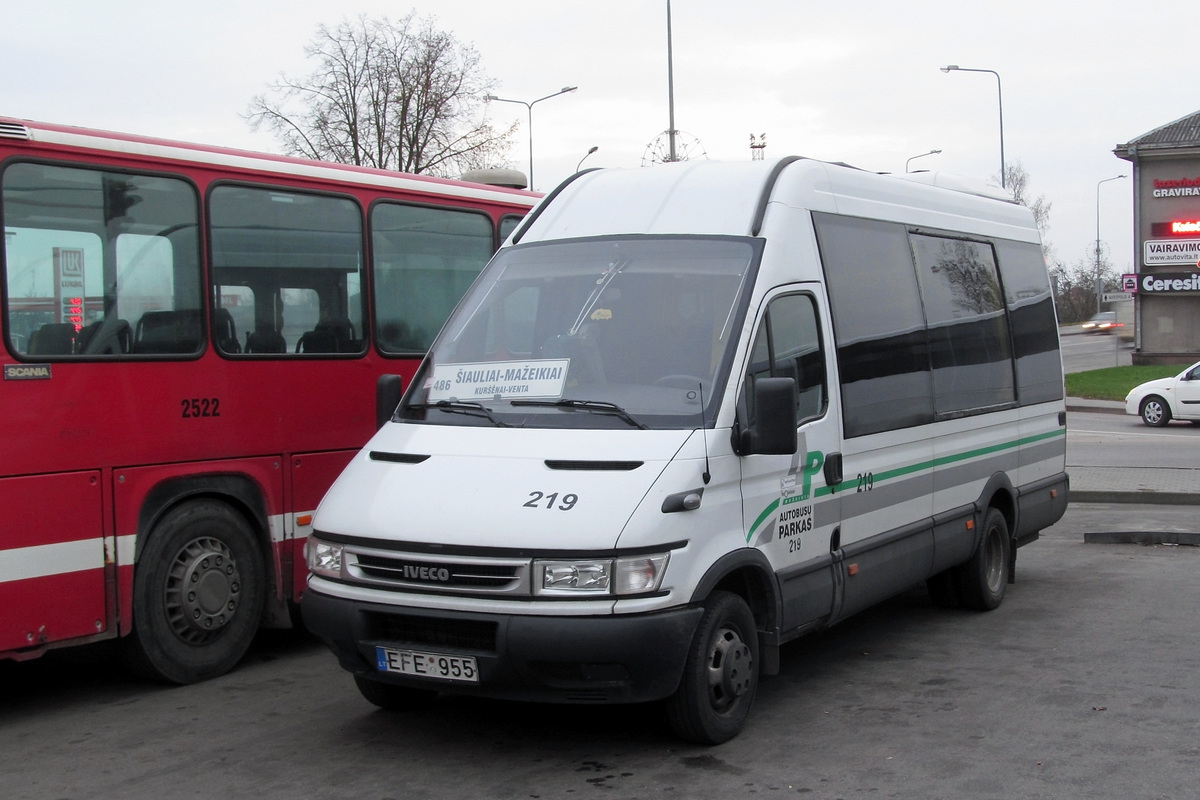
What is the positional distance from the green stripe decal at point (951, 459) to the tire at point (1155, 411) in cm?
1861

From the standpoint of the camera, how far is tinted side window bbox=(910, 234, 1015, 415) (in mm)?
8211

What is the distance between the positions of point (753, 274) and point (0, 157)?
380cm

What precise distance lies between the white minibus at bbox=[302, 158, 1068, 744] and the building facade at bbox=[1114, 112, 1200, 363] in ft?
142

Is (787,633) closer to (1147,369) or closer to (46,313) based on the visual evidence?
(46,313)

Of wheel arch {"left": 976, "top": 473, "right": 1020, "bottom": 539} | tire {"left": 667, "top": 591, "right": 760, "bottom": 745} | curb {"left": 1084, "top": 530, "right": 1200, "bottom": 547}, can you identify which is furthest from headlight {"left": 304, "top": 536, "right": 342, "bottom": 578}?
curb {"left": 1084, "top": 530, "right": 1200, "bottom": 547}

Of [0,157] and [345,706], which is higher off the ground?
[0,157]

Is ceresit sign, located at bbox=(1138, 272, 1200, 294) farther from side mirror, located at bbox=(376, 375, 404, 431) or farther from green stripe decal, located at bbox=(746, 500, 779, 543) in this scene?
side mirror, located at bbox=(376, 375, 404, 431)

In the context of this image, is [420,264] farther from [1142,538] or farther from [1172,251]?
[1172,251]

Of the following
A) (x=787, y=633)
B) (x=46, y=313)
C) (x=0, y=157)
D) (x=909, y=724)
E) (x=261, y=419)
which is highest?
(x=0, y=157)

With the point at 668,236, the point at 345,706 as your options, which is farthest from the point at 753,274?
the point at 345,706

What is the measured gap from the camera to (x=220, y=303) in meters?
7.53

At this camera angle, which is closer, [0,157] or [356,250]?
[0,157]

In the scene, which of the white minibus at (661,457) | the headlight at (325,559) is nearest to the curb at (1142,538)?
the white minibus at (661,457)

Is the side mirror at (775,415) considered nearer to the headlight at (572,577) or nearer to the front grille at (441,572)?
the headlight at (572,577)
